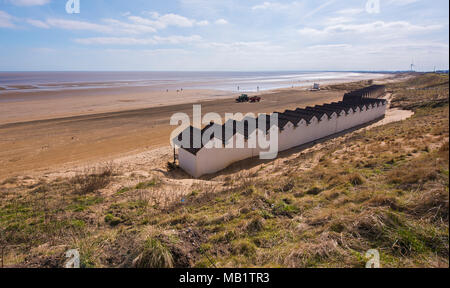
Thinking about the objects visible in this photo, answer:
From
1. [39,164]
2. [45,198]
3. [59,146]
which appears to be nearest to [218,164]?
[45,198]

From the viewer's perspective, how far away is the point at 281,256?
455 cm

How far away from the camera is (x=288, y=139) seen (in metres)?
19.0

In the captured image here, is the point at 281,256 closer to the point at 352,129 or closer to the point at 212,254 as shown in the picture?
the point at 212,254

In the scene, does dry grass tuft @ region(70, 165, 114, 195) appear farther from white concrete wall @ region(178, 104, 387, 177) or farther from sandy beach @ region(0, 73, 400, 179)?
sandy beach @ region(0, 73, 400, 179)

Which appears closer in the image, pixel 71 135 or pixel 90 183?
pixel 90 183

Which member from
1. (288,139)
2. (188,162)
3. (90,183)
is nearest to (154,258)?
(90,183)

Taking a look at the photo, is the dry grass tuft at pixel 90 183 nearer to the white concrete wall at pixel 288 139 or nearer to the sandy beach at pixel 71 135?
the white concrete wall at pixel 288 139

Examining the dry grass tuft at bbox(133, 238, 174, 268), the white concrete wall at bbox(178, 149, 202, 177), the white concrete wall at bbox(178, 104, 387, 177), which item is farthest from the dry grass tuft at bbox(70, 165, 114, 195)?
the dry grass tuft at bbox(133, 238, 174, 268)

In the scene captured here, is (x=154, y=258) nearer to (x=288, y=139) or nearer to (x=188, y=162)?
(x=188, y=162)

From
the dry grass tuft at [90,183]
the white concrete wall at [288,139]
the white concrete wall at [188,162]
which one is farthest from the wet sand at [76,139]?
the white concrete wall at [288,139]

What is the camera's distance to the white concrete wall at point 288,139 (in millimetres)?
14461

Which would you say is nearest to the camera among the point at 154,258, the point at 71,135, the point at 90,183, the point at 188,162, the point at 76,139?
the point at 154,258

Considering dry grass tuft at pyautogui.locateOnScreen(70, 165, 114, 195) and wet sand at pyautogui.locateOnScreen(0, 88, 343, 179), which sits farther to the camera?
wet sand at pyautogui.locateOnScreen(0, 88, 343, 179)

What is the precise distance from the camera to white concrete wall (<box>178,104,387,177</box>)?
14.5 metres
